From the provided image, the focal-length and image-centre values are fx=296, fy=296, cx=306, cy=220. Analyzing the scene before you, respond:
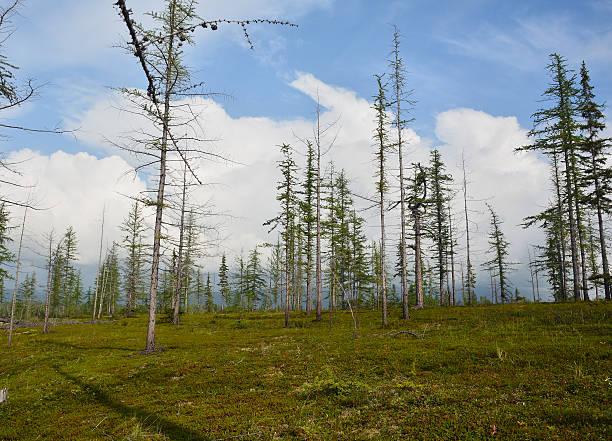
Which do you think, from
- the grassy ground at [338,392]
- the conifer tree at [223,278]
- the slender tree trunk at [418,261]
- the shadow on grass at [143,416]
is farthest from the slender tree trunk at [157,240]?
the conifer tree at [223,278]

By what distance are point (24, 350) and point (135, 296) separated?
4039 cm

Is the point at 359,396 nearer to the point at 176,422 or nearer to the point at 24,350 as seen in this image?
the point at 176,422

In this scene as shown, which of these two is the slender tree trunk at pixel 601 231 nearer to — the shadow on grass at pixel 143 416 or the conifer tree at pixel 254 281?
the shadow on grass at pixel 143 416

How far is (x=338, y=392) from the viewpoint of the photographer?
7434 mm

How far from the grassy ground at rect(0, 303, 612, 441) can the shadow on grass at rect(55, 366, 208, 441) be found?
0.10ft

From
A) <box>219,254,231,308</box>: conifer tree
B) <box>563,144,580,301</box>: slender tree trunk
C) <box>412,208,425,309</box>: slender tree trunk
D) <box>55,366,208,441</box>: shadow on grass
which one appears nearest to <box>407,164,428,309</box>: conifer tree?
<box>412,208,425,309</box>: slender tree trunk

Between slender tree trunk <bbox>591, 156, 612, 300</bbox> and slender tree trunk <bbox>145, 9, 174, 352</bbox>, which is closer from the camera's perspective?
slender tree trunk <bbox>145, 9, 174, 352</bbox>

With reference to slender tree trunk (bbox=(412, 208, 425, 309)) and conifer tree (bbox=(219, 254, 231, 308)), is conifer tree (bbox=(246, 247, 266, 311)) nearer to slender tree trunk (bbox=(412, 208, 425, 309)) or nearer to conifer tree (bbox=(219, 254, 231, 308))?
conifer tree (bbox=(219, 254, 231, 308))

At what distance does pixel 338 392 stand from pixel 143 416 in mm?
4660

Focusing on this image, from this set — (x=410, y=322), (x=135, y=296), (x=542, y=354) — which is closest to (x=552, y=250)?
(x=410, y=322)

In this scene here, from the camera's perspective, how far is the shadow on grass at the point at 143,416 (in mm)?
Result: 5816

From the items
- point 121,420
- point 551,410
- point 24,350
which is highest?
point 551,410

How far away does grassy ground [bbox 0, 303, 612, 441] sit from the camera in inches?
216

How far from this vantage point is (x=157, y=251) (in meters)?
15.1
